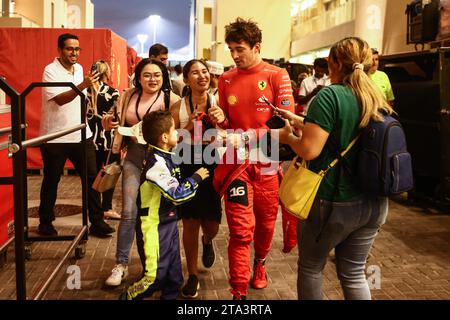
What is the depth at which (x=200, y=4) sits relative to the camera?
5244 cm

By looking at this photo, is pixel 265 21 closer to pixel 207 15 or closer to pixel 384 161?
pixel 207 15

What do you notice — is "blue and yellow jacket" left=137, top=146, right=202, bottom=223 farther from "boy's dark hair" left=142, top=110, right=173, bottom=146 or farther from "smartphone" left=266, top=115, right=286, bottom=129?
"smartphone" left=266, top=115, right=286, bottom=129

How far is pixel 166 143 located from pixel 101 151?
2986 millimetres

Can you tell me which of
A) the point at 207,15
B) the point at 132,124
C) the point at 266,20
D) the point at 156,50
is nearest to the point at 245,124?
the point at 132,124

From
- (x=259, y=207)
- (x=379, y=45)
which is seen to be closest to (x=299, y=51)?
(x=379, y=45)

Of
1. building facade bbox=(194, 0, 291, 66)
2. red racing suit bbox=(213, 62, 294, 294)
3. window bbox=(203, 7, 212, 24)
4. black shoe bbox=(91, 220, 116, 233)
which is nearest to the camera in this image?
red racing suit bbox=(213, 62, 294, 294)

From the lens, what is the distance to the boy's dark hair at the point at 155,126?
3.21m

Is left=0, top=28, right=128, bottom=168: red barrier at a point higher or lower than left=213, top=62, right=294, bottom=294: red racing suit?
higher

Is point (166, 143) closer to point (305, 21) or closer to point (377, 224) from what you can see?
point (377, 224)

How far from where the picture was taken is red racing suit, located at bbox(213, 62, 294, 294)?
3553 mm

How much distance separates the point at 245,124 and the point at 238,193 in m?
0.50

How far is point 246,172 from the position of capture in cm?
370

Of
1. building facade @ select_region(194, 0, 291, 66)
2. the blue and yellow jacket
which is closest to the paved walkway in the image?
the blue and yellow jacket

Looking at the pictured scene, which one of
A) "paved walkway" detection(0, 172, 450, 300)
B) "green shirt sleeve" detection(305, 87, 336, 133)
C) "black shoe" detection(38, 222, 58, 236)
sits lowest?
"paved walkway" detection(0, 172, 450, 300)
